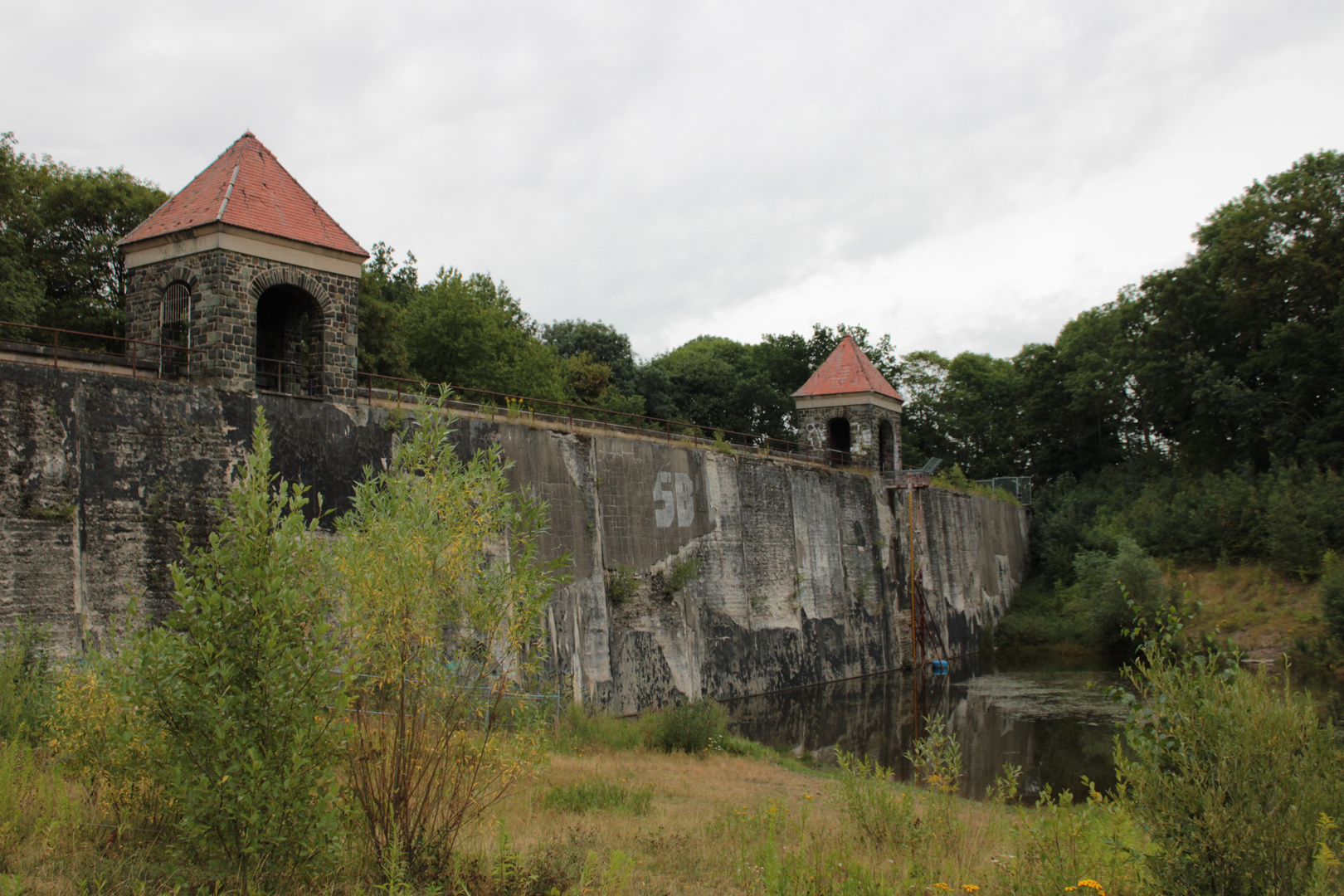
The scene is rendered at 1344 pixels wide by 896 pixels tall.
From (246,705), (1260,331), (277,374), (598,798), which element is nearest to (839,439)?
(1260,331)

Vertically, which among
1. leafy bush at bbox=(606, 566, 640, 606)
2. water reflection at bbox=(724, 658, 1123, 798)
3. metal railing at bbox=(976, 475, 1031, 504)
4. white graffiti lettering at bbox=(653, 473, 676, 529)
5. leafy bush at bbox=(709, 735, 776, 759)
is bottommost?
water reflection at bbox=(724, 658, 1123, 798)

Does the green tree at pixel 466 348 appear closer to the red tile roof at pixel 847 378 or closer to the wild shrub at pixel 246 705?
the red tile roof at pixel 847 378

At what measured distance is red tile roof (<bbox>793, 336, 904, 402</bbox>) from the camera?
28609 millimetres

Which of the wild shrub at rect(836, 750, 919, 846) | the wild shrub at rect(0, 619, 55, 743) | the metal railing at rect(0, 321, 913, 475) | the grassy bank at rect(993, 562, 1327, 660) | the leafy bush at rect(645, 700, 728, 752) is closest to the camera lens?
the wild shrub at rect(836, 750, 919, 846)

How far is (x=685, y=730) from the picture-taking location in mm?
13430

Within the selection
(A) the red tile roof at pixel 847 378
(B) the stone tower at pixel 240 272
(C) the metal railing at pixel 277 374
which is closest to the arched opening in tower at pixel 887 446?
(A) the red tile roof at pixel 847 378

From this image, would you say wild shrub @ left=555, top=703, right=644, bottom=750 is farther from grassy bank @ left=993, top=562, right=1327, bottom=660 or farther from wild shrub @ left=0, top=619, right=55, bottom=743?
grassy bank @ left=993, top=562, right=1327, bottom=660

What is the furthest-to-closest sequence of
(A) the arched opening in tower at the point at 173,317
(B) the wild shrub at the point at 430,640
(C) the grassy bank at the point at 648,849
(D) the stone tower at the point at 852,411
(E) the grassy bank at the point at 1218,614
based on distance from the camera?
(D) the stone tower at the point at 852,411, (E) the grassy bank at the point at 1218,614, (A) the arched opening in tower at the point at 173,317, (B) the wild shrub at the point at 430,640, (C) the grassy bank at the point at 648,849

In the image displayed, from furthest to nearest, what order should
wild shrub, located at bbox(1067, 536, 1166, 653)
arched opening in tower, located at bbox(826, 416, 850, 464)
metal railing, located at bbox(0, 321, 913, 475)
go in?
arched opening in tower, located at bbox(826, 416, 850, 464) < wild shrub, located at bbox(1067, 536, 1166, 653) < metal railing, located at bbox(0, 321, 913, 475)

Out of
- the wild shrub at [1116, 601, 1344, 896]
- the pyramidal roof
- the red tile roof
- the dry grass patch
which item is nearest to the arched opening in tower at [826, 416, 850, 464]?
the red tile roof

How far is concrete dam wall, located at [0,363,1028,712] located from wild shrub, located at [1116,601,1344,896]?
6.92 m

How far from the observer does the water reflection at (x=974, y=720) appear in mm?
15211

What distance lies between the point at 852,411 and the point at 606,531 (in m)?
12.9

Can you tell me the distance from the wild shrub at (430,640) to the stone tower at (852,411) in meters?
22.0
